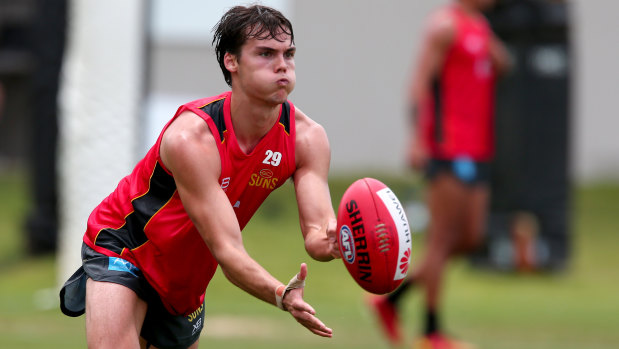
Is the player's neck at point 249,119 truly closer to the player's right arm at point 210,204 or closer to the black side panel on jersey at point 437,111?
the player's right arm at point 210,204

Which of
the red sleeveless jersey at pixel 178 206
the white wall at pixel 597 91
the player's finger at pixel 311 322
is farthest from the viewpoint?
the white wall at pixel 597 91

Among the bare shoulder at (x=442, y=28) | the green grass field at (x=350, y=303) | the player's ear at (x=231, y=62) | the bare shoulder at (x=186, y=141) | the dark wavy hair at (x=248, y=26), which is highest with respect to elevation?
the dark wavy hair at (x=248, y=26)

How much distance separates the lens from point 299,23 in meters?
16.6

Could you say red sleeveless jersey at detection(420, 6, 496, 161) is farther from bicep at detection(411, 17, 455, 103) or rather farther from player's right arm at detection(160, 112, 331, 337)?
player's right arm at detection(160, 112, 331, 337)

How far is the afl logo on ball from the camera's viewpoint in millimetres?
3738

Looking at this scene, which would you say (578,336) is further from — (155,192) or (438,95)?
(155,192)

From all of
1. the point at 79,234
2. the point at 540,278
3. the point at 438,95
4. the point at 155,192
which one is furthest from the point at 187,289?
the point at 540,278

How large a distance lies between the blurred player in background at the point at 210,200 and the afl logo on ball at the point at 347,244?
0.10m

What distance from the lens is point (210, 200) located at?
3734mm

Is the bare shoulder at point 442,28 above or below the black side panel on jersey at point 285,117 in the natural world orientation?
below

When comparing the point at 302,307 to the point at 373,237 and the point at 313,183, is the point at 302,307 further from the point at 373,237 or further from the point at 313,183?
the point at 313,183

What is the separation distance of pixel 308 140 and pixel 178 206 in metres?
0.57

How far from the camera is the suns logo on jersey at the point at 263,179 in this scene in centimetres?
396

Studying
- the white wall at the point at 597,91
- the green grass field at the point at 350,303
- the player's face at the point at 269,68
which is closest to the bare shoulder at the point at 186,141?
the player's face at the point at 269,68
